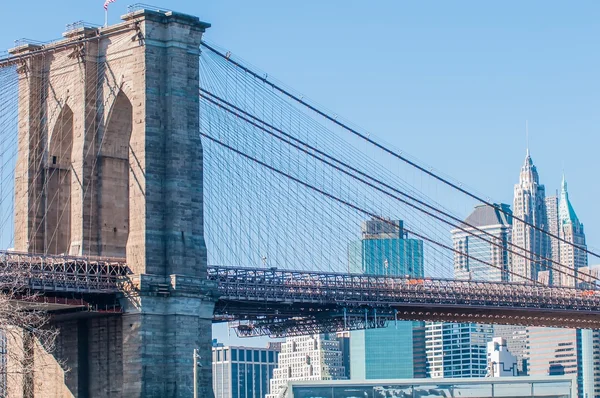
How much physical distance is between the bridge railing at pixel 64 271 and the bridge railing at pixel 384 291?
A: 871 centimetres

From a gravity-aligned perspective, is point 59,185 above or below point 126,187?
above

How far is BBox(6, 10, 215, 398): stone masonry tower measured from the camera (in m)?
88.3

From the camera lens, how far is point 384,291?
10931cm

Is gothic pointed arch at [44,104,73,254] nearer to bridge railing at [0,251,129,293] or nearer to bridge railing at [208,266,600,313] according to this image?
bridge railing at [0,251,129,293]

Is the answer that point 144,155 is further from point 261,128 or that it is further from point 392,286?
point 392,286

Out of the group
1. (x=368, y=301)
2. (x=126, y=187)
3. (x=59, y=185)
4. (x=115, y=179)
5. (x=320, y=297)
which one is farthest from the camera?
(x=368, y=301)

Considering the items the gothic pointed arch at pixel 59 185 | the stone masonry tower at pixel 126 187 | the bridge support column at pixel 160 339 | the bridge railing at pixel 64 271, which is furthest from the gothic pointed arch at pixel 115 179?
the bridge support column at pixel 160 339

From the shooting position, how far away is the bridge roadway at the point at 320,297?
287 ft

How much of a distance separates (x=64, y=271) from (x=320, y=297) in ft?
74.2

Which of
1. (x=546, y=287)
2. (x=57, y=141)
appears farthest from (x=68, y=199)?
(x=546, y=287)

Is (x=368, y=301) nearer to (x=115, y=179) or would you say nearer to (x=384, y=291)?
(x=384, y=291)

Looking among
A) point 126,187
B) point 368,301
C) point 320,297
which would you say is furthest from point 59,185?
point 368,301

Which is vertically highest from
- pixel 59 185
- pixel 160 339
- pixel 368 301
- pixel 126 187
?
pixel 59 185

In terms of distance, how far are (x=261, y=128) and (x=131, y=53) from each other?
13481mm
